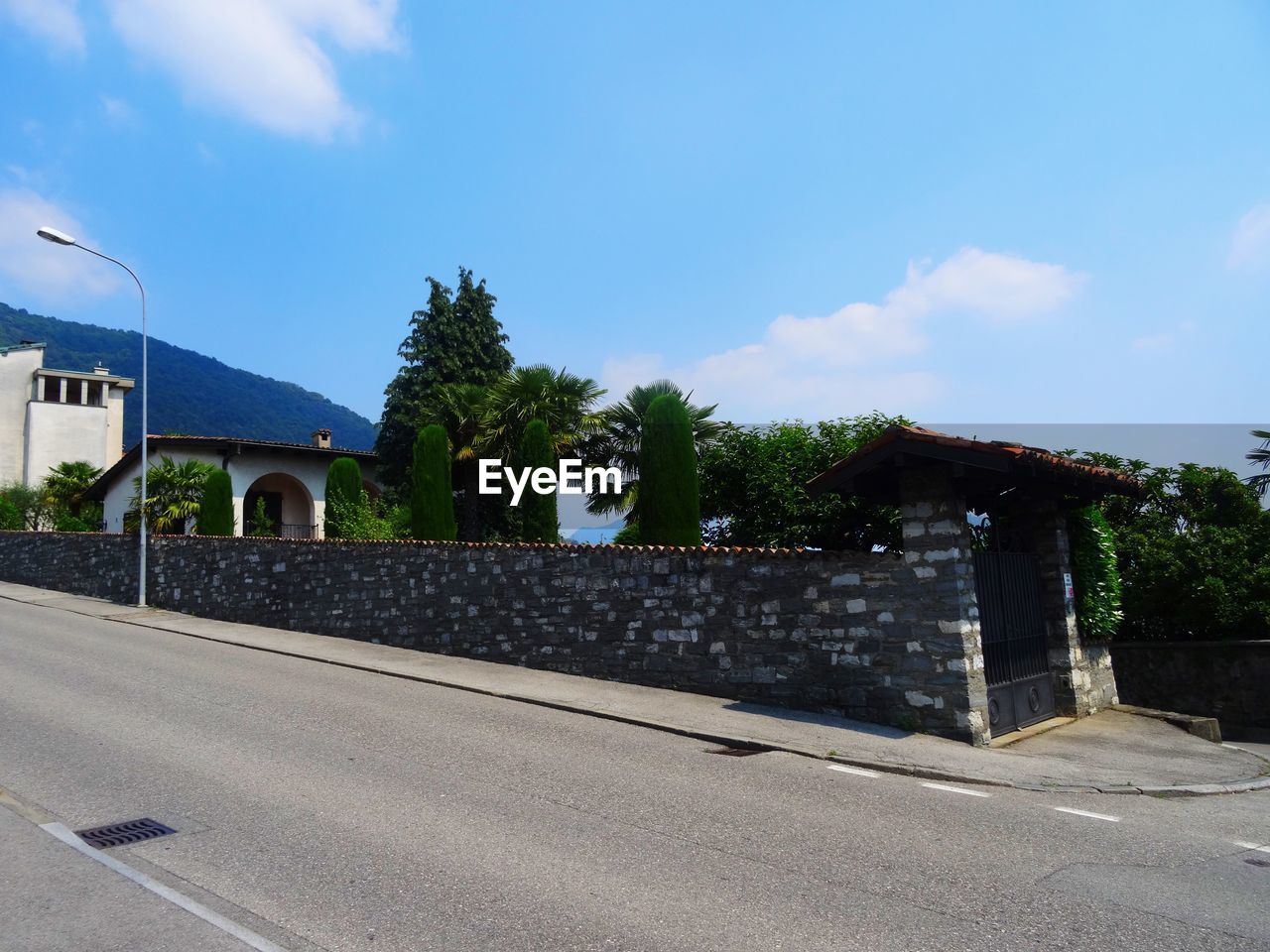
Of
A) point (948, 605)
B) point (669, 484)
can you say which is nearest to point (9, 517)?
point (669, 484)

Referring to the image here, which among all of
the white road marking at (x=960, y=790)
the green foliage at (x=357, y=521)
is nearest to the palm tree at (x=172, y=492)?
the green foliage at (x=357, y=521)

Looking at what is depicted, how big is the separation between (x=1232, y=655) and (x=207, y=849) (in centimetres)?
1529

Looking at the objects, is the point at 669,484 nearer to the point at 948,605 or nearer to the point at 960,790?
the point at 948,605

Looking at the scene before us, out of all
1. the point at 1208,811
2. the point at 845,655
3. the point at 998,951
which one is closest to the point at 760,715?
the point at 845,655

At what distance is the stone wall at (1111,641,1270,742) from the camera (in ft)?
44.3

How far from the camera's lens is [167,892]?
4.69m

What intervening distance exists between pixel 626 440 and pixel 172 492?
15.6 m

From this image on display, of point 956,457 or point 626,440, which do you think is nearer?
point 956,457

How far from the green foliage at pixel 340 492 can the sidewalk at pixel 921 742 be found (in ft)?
42.0

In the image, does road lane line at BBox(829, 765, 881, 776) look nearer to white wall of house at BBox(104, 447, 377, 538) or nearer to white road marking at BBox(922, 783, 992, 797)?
white road marking at BBox(922, 783, 992, 797)

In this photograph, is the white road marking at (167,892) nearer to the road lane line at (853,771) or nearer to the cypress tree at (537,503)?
the road lane line at (853,771)

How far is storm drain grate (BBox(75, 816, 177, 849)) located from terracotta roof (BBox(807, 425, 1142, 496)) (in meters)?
7.23

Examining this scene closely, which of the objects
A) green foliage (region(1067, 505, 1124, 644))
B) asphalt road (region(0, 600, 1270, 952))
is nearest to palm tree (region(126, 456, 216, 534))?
asphalt road (region(0, 600, 1270, 952))

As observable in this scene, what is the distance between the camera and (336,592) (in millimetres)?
17422
